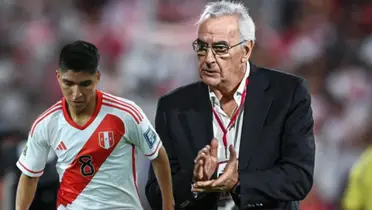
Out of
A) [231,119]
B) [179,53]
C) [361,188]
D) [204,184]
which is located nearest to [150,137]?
[231,119]

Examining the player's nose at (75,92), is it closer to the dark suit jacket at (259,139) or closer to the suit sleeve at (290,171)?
the dark suit jacket at (259,139)

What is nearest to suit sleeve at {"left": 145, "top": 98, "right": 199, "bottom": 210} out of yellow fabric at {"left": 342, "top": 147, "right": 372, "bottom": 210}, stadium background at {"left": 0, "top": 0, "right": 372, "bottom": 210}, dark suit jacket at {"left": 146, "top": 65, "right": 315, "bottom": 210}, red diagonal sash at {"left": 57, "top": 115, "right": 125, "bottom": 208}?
dark suit jacket at {"left": 146, "top": 65, "right": 315, "bottom": 210}

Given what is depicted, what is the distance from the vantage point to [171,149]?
9.02 feet

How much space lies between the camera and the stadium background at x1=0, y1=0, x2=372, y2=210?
6.27 meters

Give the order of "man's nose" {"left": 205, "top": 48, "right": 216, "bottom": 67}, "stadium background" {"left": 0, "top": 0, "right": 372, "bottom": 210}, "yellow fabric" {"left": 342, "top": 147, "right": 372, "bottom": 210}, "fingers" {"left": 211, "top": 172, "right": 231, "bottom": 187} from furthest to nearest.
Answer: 1. "stadium background" {"left": 0, "top": 0, "right": 372, "bottom": 210}
2. "yellow fabric" {"left": 342, "top": 147, "right": 372, "bottom": 210}
3. "man's nose" {"left": 205, "top": 48, "right": 216, "bottom": 67}
4. "fingers" {"left": 211, "top": 172, "right": 231, "bottom": 187}

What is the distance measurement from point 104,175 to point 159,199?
0.17 meters

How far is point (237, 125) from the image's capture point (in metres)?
2.63

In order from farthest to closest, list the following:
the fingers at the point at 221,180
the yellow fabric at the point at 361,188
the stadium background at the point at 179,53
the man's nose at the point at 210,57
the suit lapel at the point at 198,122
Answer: the stadium background at the point at 179,53
the yellow fabric at the point at 361,188
the suit lapel at the point at 198,122
the man's nose at the point at 210,57
the fingers at the point at 221,180

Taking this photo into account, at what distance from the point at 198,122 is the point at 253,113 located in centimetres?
16

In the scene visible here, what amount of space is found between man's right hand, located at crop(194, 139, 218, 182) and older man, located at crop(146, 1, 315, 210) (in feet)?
0.09

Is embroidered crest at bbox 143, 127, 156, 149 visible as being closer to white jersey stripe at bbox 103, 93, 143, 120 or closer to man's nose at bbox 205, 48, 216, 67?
white jersey stripe at bbox 103, 93, 143, 120

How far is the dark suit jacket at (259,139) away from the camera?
2568 millimetres

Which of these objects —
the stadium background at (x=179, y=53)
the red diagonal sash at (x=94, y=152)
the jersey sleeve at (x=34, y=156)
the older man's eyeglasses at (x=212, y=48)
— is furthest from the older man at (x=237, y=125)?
the stadium background at (x=179, y=53)

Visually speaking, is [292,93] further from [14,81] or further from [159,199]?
[14,81]
